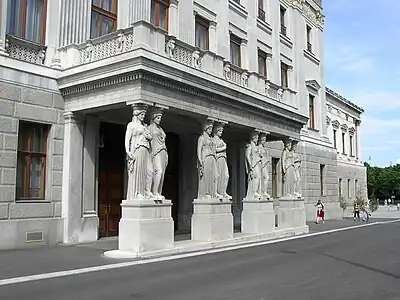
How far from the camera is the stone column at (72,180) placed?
1641 centimetres

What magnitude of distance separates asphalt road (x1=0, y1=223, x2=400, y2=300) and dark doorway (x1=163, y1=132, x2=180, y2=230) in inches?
320

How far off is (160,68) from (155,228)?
4818 millimetres

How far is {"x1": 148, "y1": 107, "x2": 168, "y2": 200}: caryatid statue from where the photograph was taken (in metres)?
14.9

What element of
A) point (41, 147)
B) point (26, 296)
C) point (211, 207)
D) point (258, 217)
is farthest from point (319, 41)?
point (26, 296)

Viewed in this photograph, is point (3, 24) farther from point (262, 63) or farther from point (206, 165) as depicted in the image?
point (262, 63)

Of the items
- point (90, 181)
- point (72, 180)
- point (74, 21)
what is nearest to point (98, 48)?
point (74, 21)

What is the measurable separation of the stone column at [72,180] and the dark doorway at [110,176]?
1.80 metres

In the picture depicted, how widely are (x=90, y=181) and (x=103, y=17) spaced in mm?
6225

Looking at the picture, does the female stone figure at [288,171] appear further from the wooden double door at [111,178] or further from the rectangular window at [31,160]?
the rectangular window at [31,160]

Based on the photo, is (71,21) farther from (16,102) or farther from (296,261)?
(296,261)

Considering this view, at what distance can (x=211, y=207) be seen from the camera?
17312mm

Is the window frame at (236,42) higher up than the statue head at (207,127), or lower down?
higher up

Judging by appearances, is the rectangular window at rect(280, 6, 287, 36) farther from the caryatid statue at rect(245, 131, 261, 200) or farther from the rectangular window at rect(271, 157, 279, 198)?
the caryatid statue at rect(245, 131, 261, 200)

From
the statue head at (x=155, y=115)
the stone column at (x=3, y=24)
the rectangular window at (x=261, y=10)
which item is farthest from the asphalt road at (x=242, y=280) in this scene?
the rectangular window at (x=261, y=10)
